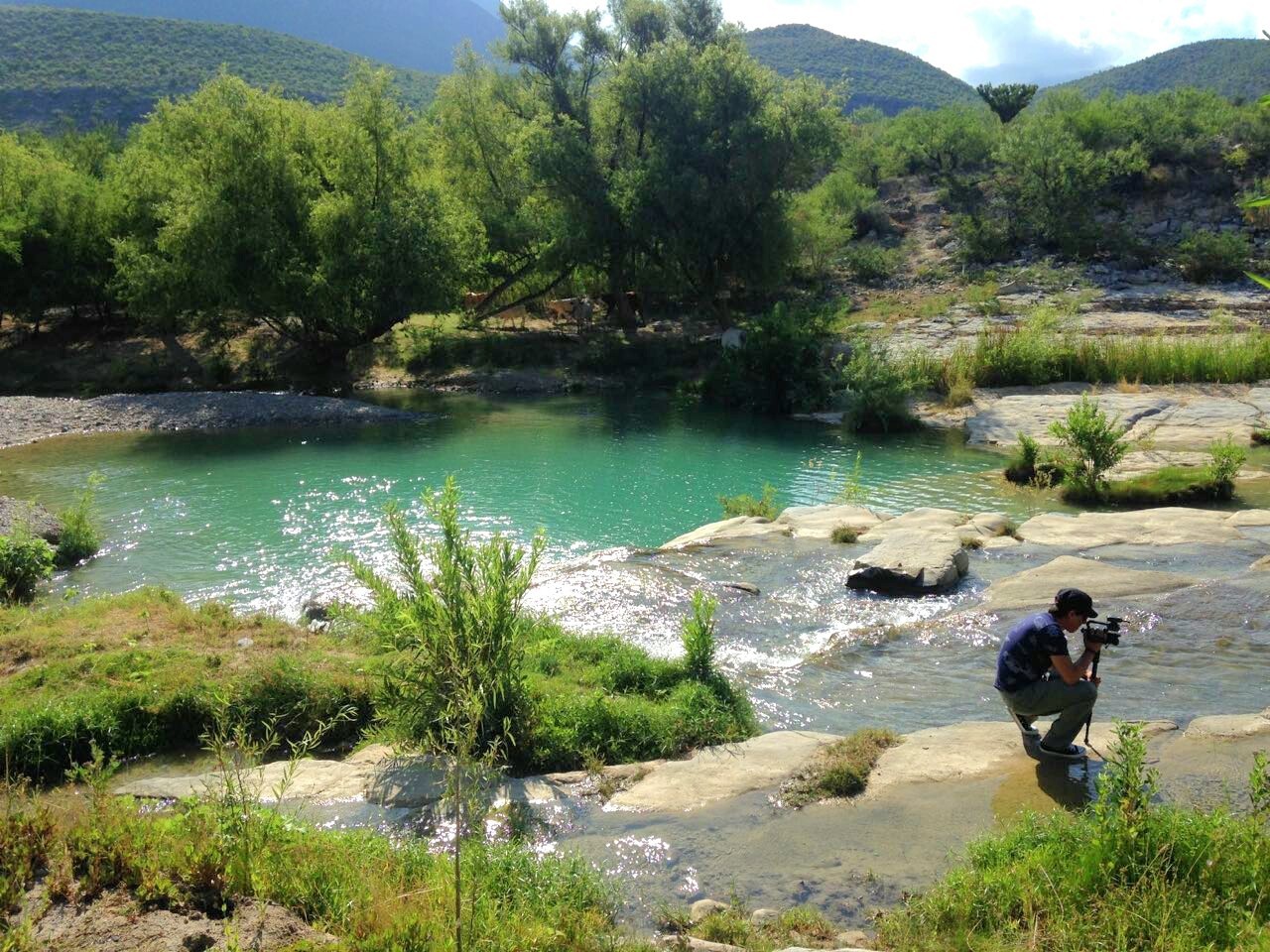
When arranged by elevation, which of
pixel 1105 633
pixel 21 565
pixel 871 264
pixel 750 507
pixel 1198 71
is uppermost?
pixel 1198 71

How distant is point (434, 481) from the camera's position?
1886 centimetres

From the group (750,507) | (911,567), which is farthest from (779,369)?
(911,567)

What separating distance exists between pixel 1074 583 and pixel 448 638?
729 centimetres

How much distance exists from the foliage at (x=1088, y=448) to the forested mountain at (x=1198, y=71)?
6623 centimetres

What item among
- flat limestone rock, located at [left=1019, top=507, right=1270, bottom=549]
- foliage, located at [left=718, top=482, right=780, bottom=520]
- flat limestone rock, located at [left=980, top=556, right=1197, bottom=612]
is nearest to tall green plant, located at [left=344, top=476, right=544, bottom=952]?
flat limestone rock, located at [left=980, top=556, right=1197, bottom=612]

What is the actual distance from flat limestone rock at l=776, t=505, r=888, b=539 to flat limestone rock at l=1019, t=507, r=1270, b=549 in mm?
2065

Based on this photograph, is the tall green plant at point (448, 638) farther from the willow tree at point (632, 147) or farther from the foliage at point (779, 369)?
the willow tree at point (632, 147)

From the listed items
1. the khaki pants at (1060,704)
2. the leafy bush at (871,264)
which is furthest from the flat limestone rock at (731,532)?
the leafy bush at (871,264)

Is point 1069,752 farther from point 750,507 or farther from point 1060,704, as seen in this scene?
point 750,507

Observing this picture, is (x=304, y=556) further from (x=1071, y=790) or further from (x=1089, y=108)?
(x=1089, y=108)

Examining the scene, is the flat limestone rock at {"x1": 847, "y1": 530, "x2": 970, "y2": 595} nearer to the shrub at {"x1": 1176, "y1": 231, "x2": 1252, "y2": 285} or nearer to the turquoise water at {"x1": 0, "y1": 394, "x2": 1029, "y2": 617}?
the turquoise water at {"x1": 0, "y1": 394, "x2": 1029, "y2": 617}

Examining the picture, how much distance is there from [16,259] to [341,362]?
11147 mm

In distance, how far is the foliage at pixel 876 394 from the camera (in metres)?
22.3

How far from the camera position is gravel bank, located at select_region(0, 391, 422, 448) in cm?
2480
